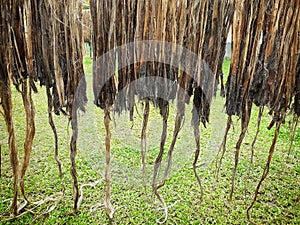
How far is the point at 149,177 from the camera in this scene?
214 centimetres

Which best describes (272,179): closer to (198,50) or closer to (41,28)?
(198,50)

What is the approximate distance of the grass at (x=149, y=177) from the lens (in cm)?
173

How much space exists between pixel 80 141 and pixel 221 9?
2.01m

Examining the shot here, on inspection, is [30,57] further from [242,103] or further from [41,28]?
[242,103]

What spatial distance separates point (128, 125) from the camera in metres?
2.95

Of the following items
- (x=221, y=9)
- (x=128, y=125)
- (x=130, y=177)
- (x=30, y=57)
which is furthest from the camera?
(x=128, y=125)

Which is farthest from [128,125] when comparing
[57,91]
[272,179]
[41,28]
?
[41,28]

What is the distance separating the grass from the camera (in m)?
1.73

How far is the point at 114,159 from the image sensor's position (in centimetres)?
232

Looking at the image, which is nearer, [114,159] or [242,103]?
[242,103]

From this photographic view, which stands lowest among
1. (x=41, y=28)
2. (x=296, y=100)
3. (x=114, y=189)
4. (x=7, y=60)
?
(x=114, y=189)

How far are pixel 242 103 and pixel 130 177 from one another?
1269 mm

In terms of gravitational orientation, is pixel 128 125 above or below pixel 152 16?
below

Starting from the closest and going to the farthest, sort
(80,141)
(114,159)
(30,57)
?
(30,57)
(114,159)
(80,141)
